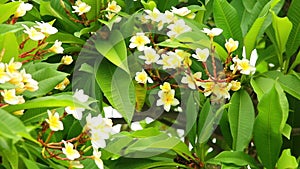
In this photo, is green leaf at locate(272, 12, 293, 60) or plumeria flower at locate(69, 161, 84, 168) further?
green leaf at locate(272, 12, 293, 60)

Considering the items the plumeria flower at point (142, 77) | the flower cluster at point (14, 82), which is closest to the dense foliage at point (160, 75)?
the plumeria flower at point (142, 77)

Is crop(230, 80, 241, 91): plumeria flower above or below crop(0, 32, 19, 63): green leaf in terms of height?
below

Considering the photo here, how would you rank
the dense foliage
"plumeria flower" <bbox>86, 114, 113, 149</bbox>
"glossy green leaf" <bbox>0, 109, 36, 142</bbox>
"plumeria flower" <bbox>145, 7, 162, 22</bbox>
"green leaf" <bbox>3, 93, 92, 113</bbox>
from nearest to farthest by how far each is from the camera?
1. "glossy green leaf" <bbox>0, 109, 36, 142</bbox>
2. "green leaf" <bbox>3, 93, 92, 113</bbox>
3. "plumeria flower" <bbox>86, 114, 113, 149</bbox>
4. the dense foliage
5. "plumeria flower" <bbox>145, 7, 162, 22</bbox>

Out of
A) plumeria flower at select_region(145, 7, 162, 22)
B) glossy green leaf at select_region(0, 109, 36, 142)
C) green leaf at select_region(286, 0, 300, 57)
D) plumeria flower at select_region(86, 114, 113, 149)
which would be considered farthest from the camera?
green leaf at select_region(286, 0, 300, 57)

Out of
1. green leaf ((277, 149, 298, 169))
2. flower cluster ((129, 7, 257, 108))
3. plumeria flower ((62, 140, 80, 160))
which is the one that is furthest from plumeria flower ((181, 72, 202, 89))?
plumeria flower ((62, 140, 80, 160))

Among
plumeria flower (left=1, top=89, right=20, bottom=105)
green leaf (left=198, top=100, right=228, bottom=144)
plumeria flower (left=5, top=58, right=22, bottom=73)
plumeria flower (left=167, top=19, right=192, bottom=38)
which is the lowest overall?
green leaf (left=198, top=100, right=228, bottom=144)

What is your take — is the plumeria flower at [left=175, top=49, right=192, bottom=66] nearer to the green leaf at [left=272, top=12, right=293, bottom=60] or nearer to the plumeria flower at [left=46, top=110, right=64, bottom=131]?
the green leaf at [left=272, top=12, right=293, bottom=60]

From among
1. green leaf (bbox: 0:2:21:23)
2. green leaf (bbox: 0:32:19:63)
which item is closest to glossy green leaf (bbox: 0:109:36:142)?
green leaf (bbox: 0:32:19:63)

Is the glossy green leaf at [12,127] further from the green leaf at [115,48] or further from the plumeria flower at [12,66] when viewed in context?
the green leaf at [115,48]
